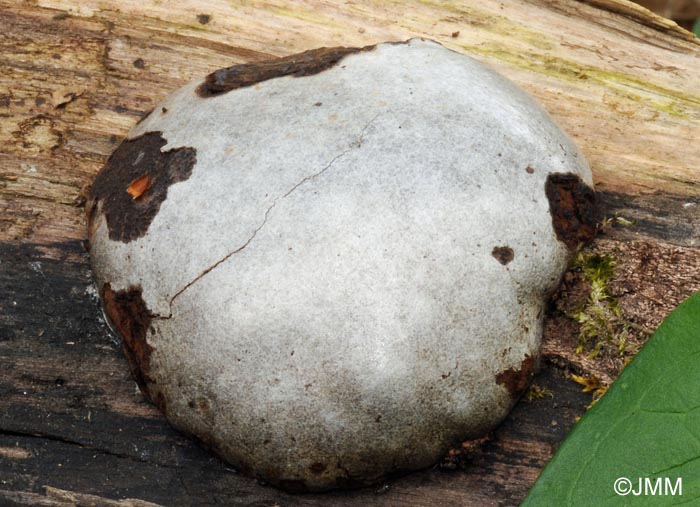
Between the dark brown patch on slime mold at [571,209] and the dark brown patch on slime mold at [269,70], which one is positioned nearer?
the dark brown patch on slime mold at [571,209]

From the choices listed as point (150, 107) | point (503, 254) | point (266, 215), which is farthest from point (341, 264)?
point (150, 107)

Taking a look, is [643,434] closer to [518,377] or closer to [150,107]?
[518,377]

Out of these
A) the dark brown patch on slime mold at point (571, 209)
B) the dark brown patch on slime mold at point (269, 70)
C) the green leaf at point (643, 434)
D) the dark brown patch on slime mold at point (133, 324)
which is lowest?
the dark brown patch on slime mold at point (133, 324)

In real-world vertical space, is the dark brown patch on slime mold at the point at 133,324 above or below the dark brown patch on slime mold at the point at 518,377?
below

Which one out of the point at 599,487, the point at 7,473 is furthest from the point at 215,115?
the point at 599,487

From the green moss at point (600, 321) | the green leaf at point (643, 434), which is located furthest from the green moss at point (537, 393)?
the green leaf at point (643, 434)

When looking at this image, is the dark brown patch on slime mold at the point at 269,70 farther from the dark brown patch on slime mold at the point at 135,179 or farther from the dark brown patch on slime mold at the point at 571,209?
the dark brown patch on slime mold at the point at 571,209

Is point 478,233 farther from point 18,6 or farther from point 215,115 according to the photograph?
point 18,6

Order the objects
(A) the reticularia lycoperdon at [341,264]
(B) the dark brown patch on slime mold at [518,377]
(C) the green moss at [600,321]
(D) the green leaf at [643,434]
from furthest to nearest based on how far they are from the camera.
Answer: (C) the green moss at [600,321], (B) the dark brown patch on slime mold at [518,377], (A) the reticularia lycoperdon at [341,264], (D) the green leaf at [643,434]
